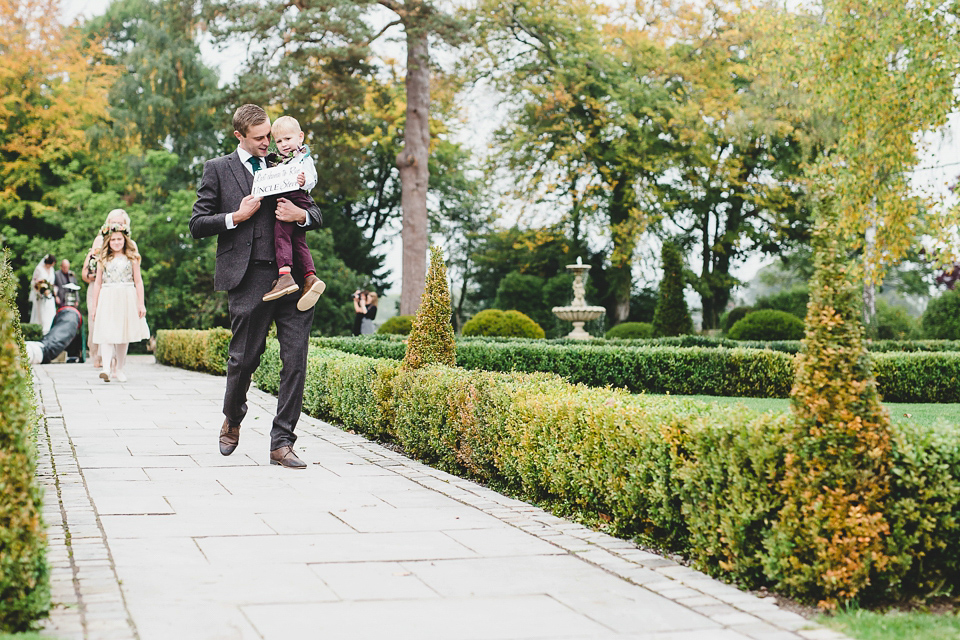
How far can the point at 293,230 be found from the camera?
20.3 ft

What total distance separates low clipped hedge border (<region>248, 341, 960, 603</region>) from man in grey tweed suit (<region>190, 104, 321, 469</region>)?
3.31ft

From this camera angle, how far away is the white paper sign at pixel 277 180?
593 cm

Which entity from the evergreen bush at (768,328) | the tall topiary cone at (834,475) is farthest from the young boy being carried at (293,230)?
the evergreen bush at (768,328)

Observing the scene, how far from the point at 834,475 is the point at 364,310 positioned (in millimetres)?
17611

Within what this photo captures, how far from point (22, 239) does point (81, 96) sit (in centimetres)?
474

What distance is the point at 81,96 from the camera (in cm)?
2917

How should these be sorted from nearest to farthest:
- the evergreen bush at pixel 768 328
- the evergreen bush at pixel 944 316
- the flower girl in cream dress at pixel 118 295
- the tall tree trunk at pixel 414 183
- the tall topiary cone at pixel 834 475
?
1. the tall topiary cone at pixel 834 475
2. the flower girl in cream dress at pixel 118 295
3. the tall tree trunk at pixel 414 183
4. the evergreen bush at pixel 768 328
5. the evergreen bush at pixel 944 316

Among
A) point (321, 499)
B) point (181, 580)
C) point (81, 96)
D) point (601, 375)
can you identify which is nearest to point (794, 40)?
point (601, 375)

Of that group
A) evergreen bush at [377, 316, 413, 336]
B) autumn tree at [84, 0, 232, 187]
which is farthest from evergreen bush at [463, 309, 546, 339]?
autumn tree at [84, 0, 232, 187]

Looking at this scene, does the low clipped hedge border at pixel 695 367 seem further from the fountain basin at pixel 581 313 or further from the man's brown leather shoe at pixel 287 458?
the fountain basin at pixel 581 313

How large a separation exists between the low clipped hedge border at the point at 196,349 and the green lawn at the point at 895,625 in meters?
10.3

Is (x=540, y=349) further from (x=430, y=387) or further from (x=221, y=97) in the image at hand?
(x=221, y=97)

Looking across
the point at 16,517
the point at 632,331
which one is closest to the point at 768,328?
the point at 632,331

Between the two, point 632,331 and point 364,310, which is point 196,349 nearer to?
point 364,310
